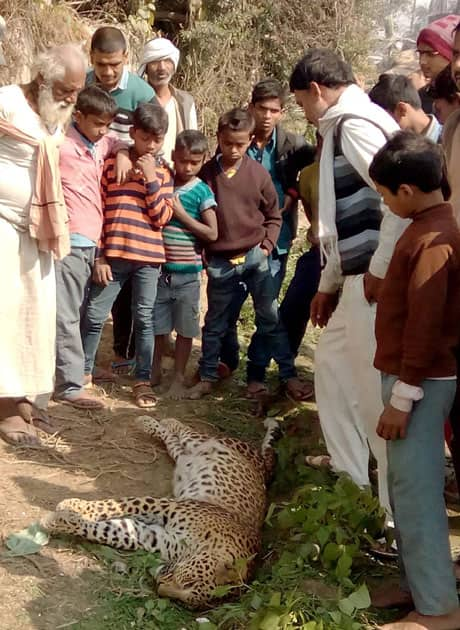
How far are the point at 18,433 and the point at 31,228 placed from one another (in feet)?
4.21

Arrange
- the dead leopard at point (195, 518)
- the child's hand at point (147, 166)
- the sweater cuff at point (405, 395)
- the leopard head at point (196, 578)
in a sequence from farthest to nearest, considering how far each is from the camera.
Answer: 1. the child's hand at point (147, 166)
2. the dead leopard at point (195, 518)
3. the leopard head at point (196, 578)
4. the sweater cuff at point (405, 395)

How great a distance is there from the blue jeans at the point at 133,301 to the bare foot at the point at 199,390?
476 millimetres

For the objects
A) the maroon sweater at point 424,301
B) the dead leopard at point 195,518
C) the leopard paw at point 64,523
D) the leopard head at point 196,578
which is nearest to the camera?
the maroon sweater at point 424,301

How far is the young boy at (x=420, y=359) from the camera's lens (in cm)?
300

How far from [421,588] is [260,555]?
4.24 feet

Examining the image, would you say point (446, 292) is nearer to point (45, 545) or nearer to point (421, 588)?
point (421, 588)

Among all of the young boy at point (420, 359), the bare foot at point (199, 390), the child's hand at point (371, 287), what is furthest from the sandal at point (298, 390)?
the young boy at point (420, 359)

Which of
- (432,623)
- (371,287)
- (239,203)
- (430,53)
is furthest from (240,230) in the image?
(432,623)

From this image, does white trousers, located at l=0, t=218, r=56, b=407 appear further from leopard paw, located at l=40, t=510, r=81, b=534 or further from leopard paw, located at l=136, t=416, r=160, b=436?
leopard paw, located at l=40, t=510, r=81, b=534

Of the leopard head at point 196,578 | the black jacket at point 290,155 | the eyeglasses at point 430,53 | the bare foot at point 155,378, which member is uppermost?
the eyeglasses at point 430,53

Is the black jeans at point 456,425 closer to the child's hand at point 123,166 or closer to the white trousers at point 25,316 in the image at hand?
the white trousers at point 25,316

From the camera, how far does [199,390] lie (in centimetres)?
612

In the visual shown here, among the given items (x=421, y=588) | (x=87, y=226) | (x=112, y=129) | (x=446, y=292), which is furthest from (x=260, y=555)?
(x=112, y=129)

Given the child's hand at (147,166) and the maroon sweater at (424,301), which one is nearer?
the maroon sweater at (424,301)
